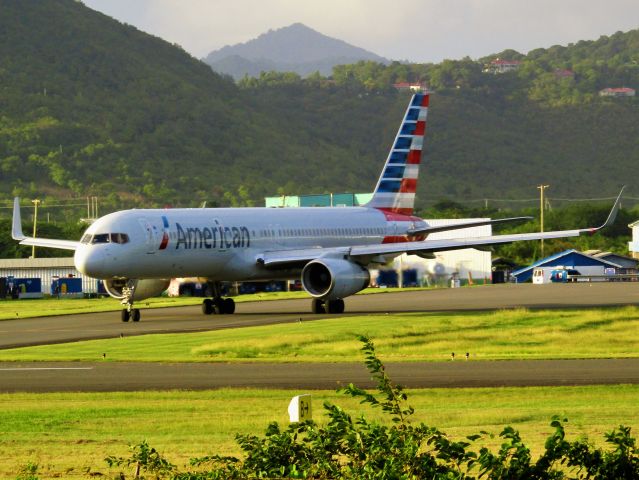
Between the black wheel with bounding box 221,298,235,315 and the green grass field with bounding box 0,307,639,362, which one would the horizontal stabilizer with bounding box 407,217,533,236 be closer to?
the green grass field with bounding box 0,307,639,362

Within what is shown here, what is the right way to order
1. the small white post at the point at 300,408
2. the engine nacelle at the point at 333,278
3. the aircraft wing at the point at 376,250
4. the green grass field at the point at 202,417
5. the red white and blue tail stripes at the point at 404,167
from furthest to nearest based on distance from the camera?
the red white and blue tail stripes at the point at 404,167
the aircraft wing at the point at 376,250
the engine nacelle at the point at 333,278
the green grass field at the point at 202,417
the small white post at the point at 300,408

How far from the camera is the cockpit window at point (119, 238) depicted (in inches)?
2032

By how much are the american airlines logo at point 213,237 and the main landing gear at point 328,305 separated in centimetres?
398

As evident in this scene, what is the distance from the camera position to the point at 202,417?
24844 millimetres

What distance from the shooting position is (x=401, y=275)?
3720 inches

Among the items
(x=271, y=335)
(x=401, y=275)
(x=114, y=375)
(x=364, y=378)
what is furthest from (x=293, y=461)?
(x=401, y=275)

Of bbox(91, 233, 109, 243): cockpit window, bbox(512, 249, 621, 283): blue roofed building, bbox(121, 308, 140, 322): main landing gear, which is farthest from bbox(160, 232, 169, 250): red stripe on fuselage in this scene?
bbox(512, 249, 621, 283): blue roofed building

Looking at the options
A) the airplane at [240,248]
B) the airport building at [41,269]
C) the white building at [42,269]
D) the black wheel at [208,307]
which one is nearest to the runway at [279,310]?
the black wheel at [208,307]

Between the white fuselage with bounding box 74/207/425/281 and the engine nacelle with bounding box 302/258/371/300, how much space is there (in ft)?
5.70

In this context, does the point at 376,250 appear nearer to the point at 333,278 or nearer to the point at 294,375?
the point at 333,278

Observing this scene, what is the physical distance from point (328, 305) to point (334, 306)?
26 centimetres

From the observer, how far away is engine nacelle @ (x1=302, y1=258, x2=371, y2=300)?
53.3 metres

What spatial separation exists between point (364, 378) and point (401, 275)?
209ft

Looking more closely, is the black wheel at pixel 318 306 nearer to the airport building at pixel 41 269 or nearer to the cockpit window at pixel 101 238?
the cockpit window at pixel 101 238
